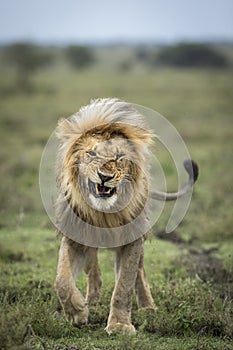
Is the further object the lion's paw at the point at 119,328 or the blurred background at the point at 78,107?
the blurred background at the point at 78,107

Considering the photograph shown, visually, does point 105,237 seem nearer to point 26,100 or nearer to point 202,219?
point 202,219

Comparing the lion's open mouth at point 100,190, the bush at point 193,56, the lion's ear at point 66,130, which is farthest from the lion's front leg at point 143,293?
the bush at point 193,56

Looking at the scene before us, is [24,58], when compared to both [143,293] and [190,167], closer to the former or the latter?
[190,167]

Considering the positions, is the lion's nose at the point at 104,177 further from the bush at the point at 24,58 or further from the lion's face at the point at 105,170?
the bush at the point at 24,58

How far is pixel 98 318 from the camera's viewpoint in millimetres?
5238

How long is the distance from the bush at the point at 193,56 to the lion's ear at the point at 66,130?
46.0 m

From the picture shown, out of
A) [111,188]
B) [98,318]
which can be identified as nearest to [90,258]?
[98,318]

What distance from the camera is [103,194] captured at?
4.51 meters

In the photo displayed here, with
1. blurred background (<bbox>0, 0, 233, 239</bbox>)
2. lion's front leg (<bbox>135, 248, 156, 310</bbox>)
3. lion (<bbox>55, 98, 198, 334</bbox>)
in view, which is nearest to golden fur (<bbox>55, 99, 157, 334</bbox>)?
lion (<bbox>55, 98, 198, 334</bbox>)

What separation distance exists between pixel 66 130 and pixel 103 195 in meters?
0.62

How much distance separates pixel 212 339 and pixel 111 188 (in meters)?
1.35

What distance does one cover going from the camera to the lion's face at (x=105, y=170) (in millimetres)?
4449

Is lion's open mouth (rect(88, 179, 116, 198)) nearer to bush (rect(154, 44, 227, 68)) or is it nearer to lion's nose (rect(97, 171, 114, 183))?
lion's nose (rect(97, 171, 114, 183))

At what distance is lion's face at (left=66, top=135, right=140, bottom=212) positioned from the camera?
445cm
